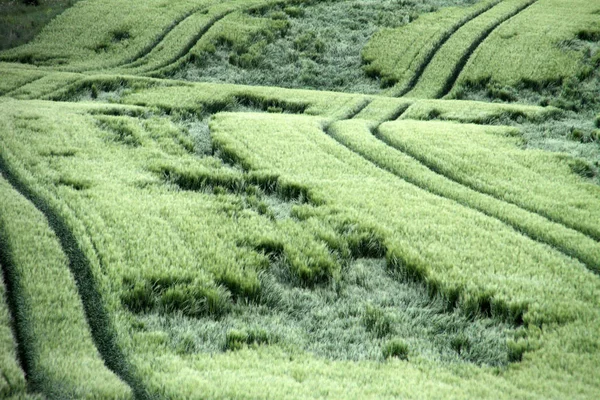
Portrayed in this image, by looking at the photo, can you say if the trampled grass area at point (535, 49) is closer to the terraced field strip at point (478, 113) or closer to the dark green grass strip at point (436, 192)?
the terraced field strip at point (478, 113)

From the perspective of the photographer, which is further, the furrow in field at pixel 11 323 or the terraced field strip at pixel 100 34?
the terraced field strip at pixel 100 34

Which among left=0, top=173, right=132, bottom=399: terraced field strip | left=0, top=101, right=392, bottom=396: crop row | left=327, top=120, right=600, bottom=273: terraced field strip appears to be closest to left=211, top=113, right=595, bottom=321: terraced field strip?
left=327, top=120, right=600, bottom=273: terraced field strip

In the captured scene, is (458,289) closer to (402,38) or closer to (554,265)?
(554,265)

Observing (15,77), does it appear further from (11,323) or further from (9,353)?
(9,353)

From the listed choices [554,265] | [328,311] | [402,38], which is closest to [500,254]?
[554,265]

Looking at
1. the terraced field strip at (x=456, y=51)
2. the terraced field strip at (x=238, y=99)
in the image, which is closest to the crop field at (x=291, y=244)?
the terraced field strip at (x=238, y=99)

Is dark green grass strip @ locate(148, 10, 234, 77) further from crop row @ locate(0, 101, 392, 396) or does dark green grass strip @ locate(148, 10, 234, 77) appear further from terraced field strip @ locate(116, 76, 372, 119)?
crop row @ locate(0, 101, 392, 396)

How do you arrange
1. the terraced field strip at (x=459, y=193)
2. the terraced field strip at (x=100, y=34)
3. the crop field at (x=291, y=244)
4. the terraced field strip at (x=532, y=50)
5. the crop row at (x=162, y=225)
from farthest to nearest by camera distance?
the terraced field strip at (x=100, y=34) → the terraced field strip at (x=532, y=50) → the terraced field strip at (x=459, y=193) → the crop row at (x=162, y=225) → the crop field at (x=291, y=244)

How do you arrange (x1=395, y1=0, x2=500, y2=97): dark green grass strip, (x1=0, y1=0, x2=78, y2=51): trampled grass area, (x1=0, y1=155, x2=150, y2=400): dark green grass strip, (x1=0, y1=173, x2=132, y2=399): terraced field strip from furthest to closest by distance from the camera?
(x1=0, y1=0, x2=78, y2=51): trampled grass area
(x1=395, y1=0, x2=500, y2=97): dark green grass strip
(x1=0, y1=155, x2=150, y2=400): dark green grass strip
(x1=0, y1=173, x2=132, y2=399): terraced field strip
